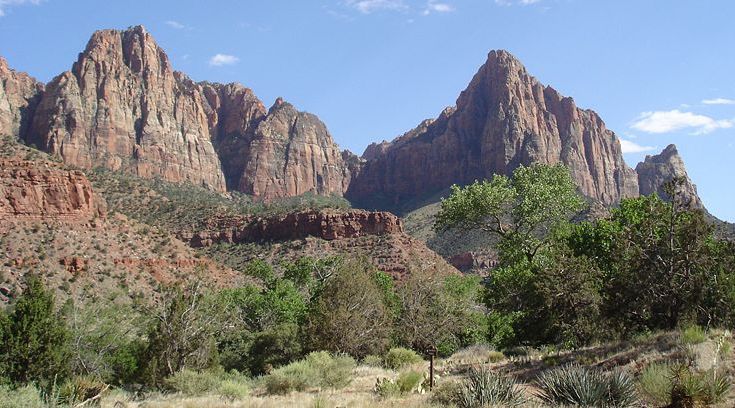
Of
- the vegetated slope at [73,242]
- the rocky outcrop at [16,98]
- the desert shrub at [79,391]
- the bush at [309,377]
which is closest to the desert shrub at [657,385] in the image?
the bush at [309,377]

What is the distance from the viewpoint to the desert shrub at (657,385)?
32.5 ft

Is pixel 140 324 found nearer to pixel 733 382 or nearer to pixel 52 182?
pixel 52 182

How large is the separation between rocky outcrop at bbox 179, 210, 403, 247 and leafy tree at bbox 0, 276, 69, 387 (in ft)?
211

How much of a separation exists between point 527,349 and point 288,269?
30.8 metres

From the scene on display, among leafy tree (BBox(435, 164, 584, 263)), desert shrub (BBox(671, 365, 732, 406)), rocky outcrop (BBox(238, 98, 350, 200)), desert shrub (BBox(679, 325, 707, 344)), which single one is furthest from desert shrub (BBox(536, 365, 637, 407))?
rocky outcrop (BBox(238, 98, 350, 200))

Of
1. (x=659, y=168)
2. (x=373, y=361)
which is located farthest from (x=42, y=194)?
(x=659, y=168)

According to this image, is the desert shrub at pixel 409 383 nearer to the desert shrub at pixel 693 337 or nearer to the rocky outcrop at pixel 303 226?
the desert shrub at pixel 693 337

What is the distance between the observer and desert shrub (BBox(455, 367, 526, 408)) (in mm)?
10438

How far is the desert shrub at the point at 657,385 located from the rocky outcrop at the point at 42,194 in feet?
186

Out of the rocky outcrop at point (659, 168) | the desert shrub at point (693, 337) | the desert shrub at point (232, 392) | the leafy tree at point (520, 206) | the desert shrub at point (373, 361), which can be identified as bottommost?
the desert shrub at point (373, 361)

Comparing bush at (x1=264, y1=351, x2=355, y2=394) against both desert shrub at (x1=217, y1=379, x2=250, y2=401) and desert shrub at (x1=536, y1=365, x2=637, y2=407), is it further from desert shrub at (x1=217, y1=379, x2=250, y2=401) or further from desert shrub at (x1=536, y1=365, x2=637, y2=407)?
desert shrub at (x1=536, y1=365, x2=637, y2=407)

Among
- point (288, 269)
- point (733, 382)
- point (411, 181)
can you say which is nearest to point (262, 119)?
point (411, 181)

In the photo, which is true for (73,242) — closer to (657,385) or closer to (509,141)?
(657,385)

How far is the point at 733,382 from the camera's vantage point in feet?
33.8
